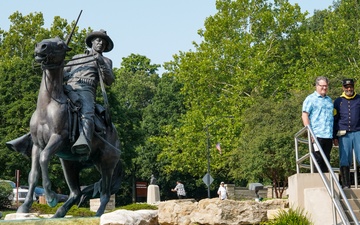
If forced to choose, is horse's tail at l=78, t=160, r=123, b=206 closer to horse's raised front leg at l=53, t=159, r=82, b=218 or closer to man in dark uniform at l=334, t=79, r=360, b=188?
horse's raised front leg at l=53, t=159, r=82, b=218

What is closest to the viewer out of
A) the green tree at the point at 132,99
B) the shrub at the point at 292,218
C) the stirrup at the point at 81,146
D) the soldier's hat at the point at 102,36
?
the shrub at the point at 292,218

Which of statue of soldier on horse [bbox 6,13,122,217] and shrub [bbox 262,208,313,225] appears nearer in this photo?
shrub [bbox 262,208,313,225]

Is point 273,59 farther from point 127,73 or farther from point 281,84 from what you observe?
point 127,73

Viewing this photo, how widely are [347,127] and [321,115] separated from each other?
553mm

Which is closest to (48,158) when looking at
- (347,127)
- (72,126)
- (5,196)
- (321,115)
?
(72,126)

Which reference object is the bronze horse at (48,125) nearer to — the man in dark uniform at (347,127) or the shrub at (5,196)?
the man in dark uniform at (347,127)

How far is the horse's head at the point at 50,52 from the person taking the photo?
14859 millimetres

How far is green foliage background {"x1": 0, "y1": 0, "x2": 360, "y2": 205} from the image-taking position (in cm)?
5803

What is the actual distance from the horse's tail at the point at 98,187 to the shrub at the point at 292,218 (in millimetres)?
4180

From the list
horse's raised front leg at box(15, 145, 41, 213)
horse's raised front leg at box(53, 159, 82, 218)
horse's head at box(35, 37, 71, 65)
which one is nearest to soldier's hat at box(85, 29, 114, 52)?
horse's head at box(35, 37, 71, 65)

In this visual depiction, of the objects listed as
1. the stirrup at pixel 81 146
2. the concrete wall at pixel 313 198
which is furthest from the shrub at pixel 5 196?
the concrete wall at pixel 313 198

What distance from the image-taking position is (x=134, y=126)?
212 ft

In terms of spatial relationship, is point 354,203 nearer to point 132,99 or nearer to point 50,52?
point 50,52

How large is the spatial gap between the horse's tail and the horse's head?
10.1 ft
